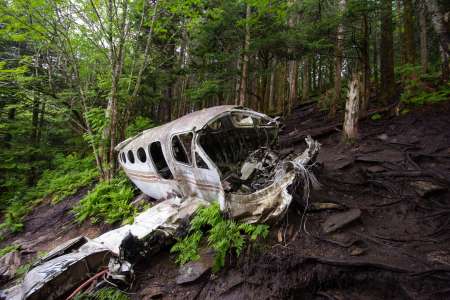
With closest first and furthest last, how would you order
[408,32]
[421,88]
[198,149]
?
1. [198,149]
2. [421,88]
3. [408,32]

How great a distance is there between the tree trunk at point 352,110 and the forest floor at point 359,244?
800 mm

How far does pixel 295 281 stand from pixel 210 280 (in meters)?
1.48

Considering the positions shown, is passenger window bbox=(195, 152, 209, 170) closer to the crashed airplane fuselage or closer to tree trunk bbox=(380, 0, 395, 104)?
the crashed airplane fuselage

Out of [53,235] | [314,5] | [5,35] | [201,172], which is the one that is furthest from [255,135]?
[5,35]

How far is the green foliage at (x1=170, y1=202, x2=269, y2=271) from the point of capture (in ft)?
14.2

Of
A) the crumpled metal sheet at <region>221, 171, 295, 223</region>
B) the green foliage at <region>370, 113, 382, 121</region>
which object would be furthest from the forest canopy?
the crumpled metal sheet at <region>221, 171, 295, 223</region>

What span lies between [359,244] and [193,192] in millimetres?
3624

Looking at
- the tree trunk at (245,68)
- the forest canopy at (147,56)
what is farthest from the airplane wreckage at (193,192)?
the forest canopy at (147,56)

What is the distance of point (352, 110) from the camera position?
791 cm

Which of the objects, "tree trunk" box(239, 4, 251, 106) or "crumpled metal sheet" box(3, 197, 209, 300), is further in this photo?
"tree trunk" box(239, 4, 251, 106)

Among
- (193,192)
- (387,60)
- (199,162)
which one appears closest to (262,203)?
(199,162)

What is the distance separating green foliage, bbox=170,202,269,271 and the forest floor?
224 mm

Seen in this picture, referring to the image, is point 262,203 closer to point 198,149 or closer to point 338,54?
point 198,149

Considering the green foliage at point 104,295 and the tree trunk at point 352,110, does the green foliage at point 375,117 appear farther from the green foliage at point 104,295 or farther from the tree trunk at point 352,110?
the green foliage at point 104,295
